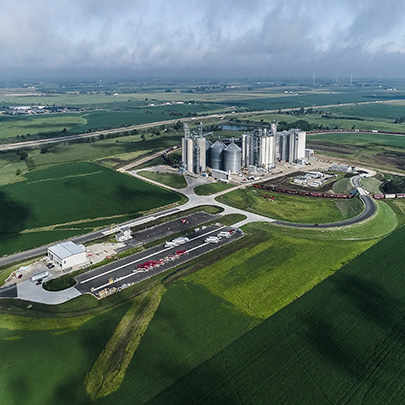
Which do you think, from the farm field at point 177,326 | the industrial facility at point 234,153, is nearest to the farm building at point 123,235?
the farm field at point 177,326

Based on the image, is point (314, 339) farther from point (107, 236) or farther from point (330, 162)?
point (330, 162)

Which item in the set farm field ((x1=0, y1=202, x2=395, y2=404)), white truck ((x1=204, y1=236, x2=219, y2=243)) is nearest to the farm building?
white truck ((x1=204, y1=236, x2=219, y2=243))

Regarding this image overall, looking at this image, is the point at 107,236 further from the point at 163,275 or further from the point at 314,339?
the point at 314,339

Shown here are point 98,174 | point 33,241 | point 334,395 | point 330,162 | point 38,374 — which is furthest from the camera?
point 330,162

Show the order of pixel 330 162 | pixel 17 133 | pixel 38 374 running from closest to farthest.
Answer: pixel 38 374 < pixel 330 162 < pixel 17 133

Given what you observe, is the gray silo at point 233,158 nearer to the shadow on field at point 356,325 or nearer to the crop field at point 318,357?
the shadow on field at point 356,325

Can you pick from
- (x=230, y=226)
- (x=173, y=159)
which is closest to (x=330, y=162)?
(x=173, y=159)

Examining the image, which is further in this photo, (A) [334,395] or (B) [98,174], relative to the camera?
(B) [98,174]
